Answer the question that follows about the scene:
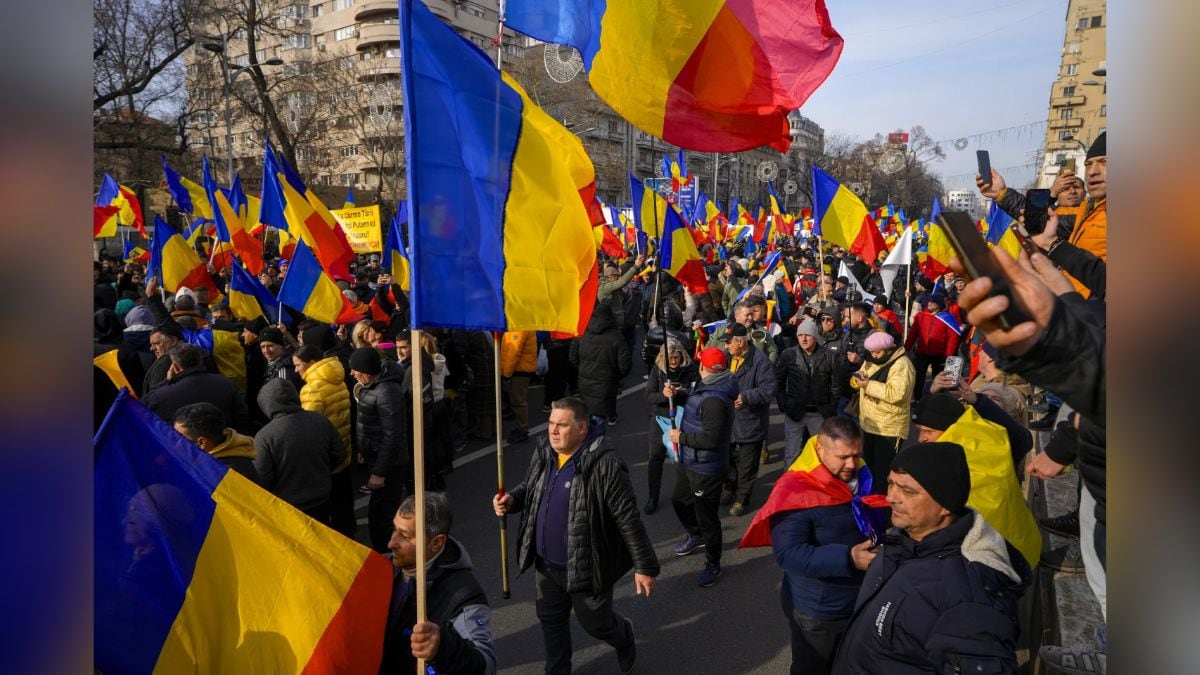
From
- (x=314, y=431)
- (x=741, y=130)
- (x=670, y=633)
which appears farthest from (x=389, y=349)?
(x=741, y=130)

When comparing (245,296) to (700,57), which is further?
(245,296)

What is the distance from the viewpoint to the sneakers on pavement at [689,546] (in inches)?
233

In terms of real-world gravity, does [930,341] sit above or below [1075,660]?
above

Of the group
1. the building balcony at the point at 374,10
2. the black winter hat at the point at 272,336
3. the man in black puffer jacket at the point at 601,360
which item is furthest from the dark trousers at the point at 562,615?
the building balcony at the point at 374,10

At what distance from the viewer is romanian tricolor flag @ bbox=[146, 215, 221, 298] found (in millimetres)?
10422

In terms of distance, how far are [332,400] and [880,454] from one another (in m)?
4.35

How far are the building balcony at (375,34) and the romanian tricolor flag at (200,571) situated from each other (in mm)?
59522

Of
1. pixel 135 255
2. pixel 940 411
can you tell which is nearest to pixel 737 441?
pixel 940 411

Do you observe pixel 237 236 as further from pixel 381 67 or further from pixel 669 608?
pixel 381 67

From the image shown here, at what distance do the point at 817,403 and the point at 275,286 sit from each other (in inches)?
399

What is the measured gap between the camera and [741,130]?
4.15 metres

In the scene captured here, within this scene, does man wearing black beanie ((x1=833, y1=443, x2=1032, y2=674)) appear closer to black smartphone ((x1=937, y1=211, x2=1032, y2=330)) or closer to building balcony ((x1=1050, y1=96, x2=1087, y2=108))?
black smartphone ((x1=937, y1=211, x2=1032, y2=330))

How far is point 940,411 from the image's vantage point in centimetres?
421
